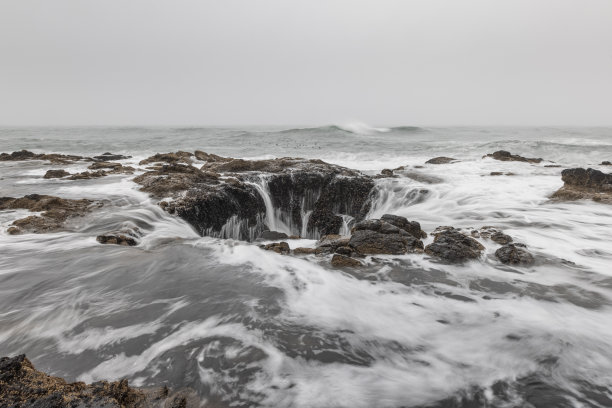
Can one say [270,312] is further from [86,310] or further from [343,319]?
[86,310]

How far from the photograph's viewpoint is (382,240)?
210 inches

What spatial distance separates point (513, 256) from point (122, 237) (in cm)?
623

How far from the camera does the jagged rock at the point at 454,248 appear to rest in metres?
4.93

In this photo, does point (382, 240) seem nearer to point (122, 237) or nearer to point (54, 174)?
point (122, 237)

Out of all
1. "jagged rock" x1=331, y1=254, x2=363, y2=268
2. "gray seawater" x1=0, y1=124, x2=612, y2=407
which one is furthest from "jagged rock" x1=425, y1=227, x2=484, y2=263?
"jagged rock" x1=331, y1=254, x2=363, y2=268

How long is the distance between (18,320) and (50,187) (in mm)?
6813

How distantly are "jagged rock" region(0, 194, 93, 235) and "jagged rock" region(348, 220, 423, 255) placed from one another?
529 centimetres

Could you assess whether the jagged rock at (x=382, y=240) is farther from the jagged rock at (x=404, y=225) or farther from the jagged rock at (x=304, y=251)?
the jagged rock at (x=304, y=251)

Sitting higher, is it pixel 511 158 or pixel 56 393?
pixel 511 158

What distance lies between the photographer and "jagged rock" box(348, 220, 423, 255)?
5.20m

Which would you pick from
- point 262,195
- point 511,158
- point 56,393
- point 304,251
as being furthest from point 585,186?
point 56,393

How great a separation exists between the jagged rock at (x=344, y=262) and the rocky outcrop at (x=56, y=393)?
9.66 ft

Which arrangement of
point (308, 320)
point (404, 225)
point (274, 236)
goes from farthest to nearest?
point (274, 236) < point (404, 225) < point (308, 320)

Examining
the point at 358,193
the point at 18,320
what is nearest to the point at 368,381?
the point at 18,320
